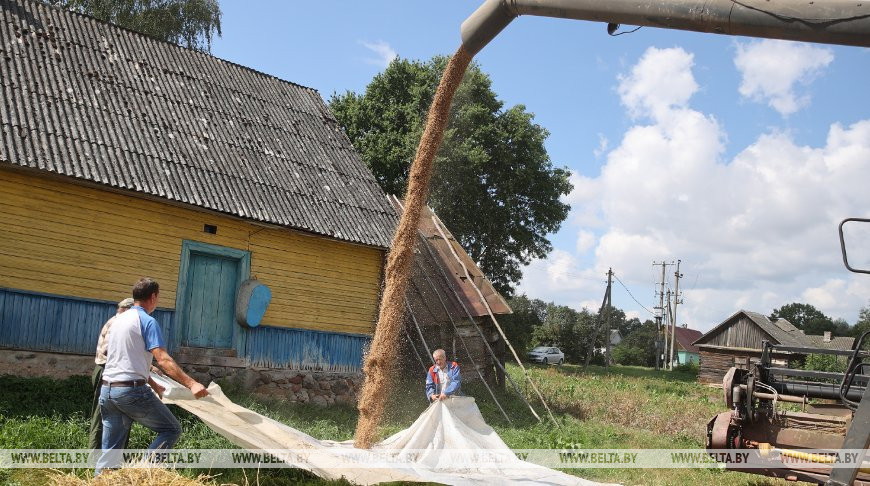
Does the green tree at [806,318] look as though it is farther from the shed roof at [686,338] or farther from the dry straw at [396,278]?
the dry straw at [396,278]

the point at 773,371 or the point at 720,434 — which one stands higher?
the point at 773,371

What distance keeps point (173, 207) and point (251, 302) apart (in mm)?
1911

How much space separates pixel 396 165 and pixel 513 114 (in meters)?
5.06

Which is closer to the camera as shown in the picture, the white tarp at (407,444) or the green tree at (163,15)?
the white tarp at (407,444)

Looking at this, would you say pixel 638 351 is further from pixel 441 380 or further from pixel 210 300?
pixel 441 380

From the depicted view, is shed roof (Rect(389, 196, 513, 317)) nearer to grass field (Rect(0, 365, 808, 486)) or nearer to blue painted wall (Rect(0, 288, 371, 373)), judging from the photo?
grass field (Rect(0, 365, 808, 486))

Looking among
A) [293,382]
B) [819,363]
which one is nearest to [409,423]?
[293,382]

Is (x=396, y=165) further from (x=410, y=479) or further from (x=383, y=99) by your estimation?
(x=410, y=479)

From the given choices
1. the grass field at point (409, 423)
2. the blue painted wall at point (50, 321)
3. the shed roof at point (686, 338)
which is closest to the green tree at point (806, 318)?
the shed roof at point (686, 338)

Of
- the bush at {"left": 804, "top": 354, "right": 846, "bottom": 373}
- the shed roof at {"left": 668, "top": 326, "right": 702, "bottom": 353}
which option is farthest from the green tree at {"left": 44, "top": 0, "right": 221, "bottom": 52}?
the shed roof at {"left": 668, "top": 326, "right": 702, "bottom": 353}

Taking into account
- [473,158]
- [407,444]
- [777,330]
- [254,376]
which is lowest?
[407,444]

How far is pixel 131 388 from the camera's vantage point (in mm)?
5562

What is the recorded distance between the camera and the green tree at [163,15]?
22422mm

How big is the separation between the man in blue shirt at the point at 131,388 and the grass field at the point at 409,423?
0.49 metres
